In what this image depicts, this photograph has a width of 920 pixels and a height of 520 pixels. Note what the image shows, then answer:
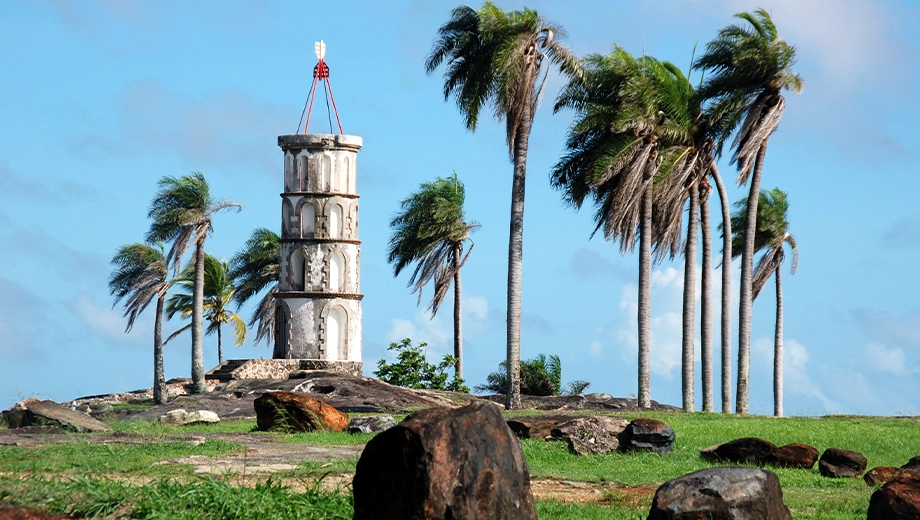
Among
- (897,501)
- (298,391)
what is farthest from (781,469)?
(298,391)

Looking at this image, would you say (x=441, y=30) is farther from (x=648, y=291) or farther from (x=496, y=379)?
(x=496, y=379)

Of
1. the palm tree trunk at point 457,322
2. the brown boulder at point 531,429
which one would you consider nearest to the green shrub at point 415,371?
the palm tree trunk at point 457,322

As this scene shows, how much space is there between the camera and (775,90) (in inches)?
1243

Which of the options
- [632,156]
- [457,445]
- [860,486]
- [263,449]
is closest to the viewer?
[457,445]

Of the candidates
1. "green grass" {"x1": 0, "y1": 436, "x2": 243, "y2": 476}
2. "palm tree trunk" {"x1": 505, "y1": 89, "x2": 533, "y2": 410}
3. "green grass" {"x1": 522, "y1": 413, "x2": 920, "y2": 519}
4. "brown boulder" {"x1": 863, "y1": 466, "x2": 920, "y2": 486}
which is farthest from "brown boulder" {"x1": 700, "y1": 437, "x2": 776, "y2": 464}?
"palm tree trunk" {"x1": 505, "y1": 89, "x2": 533, "y2": 410}

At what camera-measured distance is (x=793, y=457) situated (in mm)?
Result: 15867

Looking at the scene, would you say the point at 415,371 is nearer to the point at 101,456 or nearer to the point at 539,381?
the point at 539,381

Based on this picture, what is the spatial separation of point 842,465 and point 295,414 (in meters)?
9.89

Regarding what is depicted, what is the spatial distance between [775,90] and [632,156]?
4.43 m

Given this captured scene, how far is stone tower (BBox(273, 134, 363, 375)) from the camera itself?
39.0 metres

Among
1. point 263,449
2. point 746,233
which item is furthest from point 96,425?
point 746,233

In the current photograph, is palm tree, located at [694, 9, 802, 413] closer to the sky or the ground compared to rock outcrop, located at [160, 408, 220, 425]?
closer to the sky

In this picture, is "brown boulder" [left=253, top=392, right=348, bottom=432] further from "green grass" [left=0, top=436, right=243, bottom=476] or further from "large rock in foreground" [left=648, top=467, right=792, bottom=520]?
"large rock in foreground" [left=648, top=467, right=792, bottom=520]

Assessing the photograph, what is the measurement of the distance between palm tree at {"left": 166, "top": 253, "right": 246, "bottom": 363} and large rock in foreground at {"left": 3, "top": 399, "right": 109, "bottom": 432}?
74.0ft
